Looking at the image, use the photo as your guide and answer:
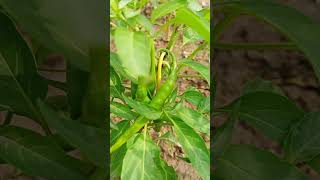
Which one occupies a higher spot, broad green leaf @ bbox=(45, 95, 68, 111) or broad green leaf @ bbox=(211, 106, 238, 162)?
broad green leaf @ bbox=(45, 95, 68, 111)

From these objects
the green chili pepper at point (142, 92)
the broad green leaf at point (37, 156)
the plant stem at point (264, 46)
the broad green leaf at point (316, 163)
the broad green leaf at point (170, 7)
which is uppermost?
the broad green leaf at point (170, 7)

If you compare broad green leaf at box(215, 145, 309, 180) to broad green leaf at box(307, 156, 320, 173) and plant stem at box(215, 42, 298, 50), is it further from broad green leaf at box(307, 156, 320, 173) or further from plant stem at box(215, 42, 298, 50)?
plant stem at box(215, 42, 298, 50)

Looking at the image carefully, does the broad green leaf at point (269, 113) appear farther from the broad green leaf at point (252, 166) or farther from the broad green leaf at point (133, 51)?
the broad green leaf at point (133, 51)

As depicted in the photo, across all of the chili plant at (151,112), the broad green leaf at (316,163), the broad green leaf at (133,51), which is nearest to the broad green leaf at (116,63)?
the chili plant at (151,112)

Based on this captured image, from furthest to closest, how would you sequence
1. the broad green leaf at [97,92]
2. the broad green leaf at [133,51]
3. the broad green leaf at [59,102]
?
the broad green leaf at [59,102]
the broad green leaf at [97,92]
the broad green leaf at [133,51]

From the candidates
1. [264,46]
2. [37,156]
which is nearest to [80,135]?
[37,156]

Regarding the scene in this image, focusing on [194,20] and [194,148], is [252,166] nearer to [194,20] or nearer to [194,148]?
[194,148]

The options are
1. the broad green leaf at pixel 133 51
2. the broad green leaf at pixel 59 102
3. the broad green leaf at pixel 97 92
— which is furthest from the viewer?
the broad green leaf at pixel 59 102

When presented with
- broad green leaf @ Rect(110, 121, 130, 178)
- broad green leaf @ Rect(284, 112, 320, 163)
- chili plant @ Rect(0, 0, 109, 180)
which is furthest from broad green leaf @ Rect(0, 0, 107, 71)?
broad green leaf @ Rect(284, 112, 320, 163)
